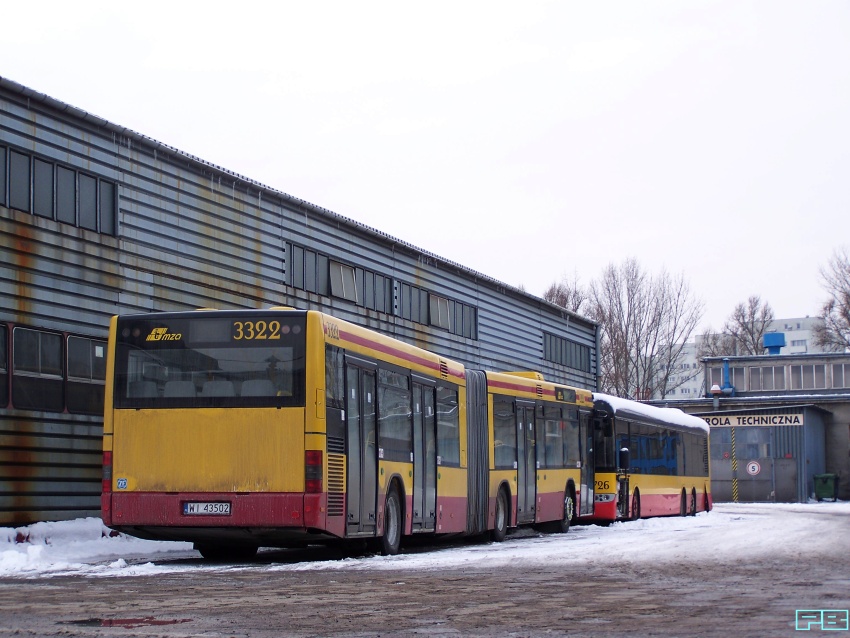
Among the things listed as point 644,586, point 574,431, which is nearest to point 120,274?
point 574,431

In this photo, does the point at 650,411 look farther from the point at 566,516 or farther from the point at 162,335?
the point at 162,335

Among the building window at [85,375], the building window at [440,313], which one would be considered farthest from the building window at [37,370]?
the building window at [440,313]

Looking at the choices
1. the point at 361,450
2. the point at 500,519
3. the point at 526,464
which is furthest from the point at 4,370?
the point at 526,464

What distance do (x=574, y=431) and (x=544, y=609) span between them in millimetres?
18498

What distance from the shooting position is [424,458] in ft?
64.0

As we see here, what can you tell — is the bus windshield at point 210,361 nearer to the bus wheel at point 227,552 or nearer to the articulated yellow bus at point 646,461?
the bus wheel at point 227,552

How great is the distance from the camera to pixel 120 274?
22062 millimetres

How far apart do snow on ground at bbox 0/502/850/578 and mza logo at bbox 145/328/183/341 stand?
252cm

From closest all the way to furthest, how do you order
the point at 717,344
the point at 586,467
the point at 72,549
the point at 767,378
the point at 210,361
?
the point at 210,361 < the point at 72,549 < the point at 586,467 < the point at 767,378 < the point at 717,344

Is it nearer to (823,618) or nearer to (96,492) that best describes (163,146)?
(96,492)

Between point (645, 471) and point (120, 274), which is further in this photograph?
point (645, 471)

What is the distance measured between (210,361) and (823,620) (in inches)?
344

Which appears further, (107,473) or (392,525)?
(392,525)

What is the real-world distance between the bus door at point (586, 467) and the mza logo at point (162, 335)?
14074mm
